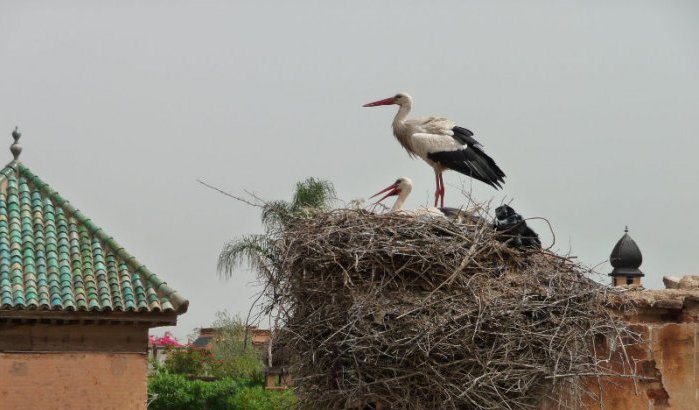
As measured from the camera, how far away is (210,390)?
91.7 ft

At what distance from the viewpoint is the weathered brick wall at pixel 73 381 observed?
48.1ft

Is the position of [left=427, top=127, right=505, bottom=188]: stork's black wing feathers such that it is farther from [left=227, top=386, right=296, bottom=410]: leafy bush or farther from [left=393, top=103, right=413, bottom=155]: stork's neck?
[left=227, top=386, right=296, bottom=410]: leafy bush

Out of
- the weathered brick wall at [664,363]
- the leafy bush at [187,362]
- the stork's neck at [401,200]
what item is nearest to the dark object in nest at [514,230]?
the weathered brick wall at [664,363]

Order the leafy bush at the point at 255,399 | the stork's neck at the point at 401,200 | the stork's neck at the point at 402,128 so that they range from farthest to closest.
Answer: the leafy bush at the point at 255,399 → the stork's neck at the point at 402,128 → the stork's neck at the point at 401,200

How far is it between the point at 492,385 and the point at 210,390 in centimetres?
1892

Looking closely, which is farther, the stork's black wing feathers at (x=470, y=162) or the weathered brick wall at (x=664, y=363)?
the stork's black wing feathers at (x=470, y=162)

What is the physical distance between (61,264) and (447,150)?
15.7 ft

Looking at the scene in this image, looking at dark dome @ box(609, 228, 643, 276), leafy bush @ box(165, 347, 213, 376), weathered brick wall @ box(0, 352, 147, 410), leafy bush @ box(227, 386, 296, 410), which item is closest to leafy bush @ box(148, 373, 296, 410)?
leafy bush @ box(227, 386, 296, 410)

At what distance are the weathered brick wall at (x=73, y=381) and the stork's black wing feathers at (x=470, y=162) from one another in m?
4.72

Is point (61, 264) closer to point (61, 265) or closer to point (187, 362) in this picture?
point (61, 265)

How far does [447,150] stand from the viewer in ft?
39.1

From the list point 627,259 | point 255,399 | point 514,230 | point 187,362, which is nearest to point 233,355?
point 187,362

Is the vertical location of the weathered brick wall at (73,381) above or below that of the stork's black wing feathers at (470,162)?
below

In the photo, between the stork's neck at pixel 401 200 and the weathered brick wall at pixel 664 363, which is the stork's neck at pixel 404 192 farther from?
the weathered brick wall at pixel 664 363
